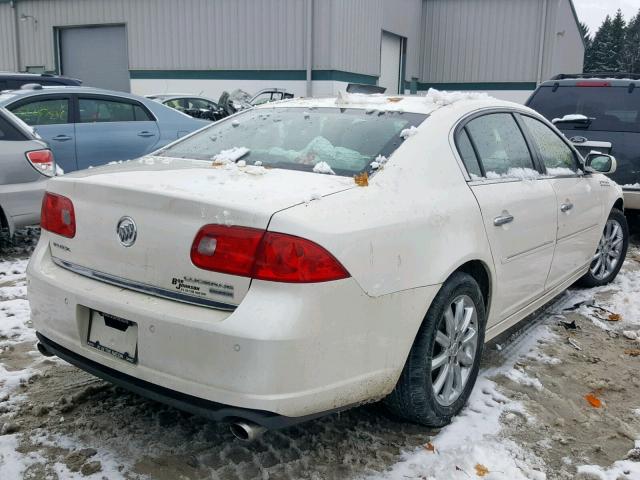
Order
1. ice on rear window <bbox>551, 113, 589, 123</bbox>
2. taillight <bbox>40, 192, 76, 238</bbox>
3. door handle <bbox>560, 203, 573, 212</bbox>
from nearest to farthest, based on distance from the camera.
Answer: taillight <bbox>40, 192, 76, 238</bbox> < door handle <bbox>560, 203, 573, 212</bbox> < ice on rear window <bbox>551, 113, 589, 123</bbox>

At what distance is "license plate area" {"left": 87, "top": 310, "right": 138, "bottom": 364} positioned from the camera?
2.49m

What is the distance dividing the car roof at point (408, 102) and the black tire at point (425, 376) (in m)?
0.94

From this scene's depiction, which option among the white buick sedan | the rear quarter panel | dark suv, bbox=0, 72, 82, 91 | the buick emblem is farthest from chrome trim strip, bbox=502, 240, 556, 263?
dark suv, bbox=0, 72, 82, 91

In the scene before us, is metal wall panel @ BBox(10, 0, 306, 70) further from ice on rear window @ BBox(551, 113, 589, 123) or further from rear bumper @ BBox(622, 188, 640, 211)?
rear bumper @ BBox(622, 188, 640, 211)

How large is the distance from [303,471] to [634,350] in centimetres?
262

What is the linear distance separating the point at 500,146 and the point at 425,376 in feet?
4.93

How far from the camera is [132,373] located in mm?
2492

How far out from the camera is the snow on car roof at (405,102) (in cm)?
340

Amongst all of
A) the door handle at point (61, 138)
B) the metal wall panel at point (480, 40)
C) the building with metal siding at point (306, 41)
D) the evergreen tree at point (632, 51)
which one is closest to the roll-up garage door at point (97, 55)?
the building with metal siding at point (306, 41)

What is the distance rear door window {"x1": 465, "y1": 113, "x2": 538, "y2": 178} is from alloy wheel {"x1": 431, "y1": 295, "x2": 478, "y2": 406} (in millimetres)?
766

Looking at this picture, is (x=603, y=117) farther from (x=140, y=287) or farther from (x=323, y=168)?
(x=140, y=287)

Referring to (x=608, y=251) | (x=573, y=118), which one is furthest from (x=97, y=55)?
(x=608, y=251)

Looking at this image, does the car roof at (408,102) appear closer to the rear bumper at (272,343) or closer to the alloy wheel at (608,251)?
the rear bumper at (272,343)

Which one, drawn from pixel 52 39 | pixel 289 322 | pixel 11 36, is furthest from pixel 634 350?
pixel 11 36
